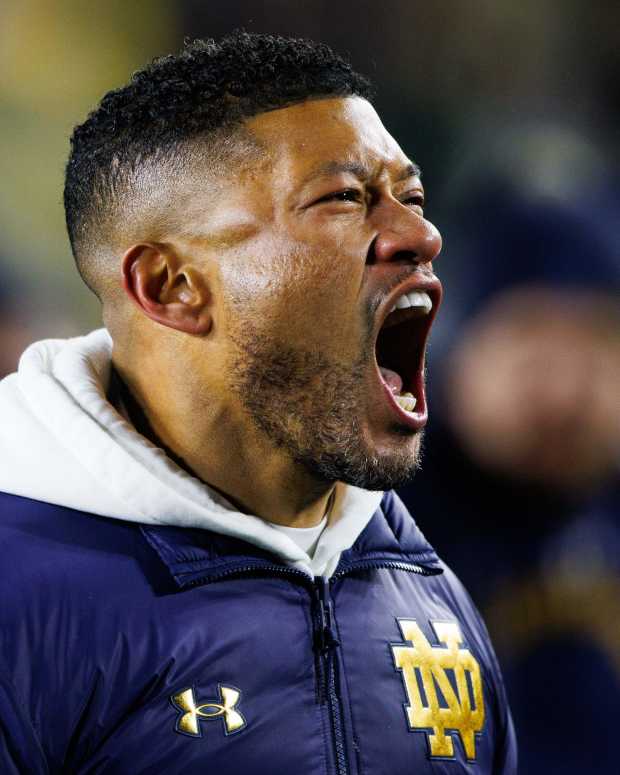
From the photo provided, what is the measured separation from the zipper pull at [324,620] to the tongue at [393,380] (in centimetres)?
24

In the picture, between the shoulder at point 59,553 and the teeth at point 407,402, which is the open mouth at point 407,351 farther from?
the shoulder at point 59,553

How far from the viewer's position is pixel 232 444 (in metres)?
1.06

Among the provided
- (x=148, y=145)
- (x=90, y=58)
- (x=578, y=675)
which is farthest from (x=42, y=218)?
(x=578, y=675)

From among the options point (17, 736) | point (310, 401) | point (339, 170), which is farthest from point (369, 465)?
point (17, 736)

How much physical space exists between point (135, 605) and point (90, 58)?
5.96 feet

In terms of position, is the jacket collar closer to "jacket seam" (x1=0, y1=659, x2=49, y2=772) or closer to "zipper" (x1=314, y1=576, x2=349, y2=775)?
"zipper" (x1=314, y1=576, x2=349, y2=775)

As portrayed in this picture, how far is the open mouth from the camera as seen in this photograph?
1.08 m

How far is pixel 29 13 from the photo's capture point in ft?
7.71

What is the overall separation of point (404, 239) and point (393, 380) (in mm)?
214

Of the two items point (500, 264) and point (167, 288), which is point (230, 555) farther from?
point (500, 264)

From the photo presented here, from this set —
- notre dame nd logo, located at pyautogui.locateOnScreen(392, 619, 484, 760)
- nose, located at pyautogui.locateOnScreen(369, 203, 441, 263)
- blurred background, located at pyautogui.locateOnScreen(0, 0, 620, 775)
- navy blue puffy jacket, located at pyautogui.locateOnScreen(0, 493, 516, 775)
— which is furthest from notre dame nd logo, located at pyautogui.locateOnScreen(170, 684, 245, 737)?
blurred background, located at pyautogui.locateOnScreen(0, 0, 620, 775)

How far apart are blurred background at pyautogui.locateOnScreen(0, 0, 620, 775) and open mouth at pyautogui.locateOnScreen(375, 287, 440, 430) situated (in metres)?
1.02

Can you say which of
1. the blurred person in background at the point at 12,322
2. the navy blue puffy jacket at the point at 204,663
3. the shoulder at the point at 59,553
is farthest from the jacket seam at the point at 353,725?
the blurred person in background at the point at 12,322

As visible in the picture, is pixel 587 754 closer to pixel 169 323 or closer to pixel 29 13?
pixel 169 323
